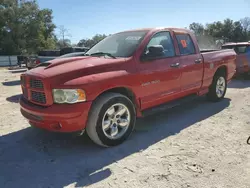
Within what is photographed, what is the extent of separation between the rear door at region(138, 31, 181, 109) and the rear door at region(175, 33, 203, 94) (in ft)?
0.70

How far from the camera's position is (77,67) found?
11.3 feet

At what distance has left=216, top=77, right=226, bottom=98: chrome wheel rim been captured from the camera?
241 inches

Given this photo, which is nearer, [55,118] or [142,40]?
[55,118]

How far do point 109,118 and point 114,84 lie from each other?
54 centimetres

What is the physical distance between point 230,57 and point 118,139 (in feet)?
14.2

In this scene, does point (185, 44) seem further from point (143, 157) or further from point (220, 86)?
point (143, 157)

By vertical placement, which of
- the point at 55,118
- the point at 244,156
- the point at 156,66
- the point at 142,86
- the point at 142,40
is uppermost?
the point at 142,40

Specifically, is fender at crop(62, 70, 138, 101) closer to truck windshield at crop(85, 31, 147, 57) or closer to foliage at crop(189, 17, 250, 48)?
truck windshield at crop(85, 31, 147, 57)

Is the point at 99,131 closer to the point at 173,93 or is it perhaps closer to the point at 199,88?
the point at 173,93

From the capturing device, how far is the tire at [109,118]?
338 centimetres

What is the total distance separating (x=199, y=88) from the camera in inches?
212

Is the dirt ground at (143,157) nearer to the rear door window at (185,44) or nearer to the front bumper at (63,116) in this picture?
the front bumper at (63,116)

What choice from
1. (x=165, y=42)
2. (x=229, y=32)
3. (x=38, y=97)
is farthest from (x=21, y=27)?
(x=229, y=32)

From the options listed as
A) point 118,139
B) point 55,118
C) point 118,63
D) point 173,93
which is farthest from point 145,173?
point 173,93
